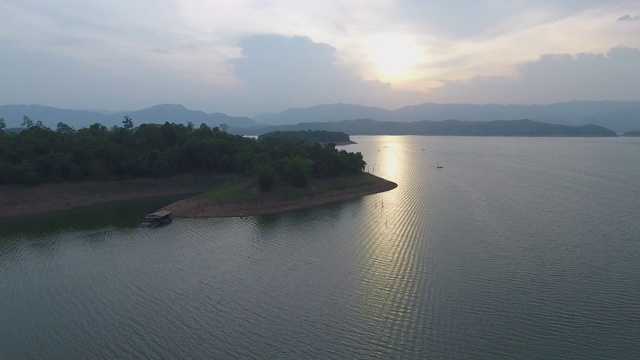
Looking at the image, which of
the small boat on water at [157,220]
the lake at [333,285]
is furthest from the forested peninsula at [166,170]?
the lake at [333,285]

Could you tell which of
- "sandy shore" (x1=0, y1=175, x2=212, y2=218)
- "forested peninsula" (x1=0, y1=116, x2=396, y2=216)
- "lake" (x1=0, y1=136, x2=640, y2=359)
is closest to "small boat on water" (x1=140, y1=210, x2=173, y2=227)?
"lake" (x1=0, y1=136, x2=640, y2=359)

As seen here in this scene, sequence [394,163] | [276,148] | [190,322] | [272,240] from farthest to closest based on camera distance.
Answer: [394,163]
[276,148]
[272,240]
[190,322]

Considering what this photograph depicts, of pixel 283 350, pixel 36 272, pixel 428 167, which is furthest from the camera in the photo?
pixel 428 167

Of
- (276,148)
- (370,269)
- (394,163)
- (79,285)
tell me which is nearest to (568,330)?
(370,269)

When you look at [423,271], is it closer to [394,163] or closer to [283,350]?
[283,350]

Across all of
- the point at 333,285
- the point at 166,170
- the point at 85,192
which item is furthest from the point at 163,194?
the point at 333,285

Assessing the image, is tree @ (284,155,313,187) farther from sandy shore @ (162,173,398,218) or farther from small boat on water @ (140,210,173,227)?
small boat on water @ (140,210,173,227)

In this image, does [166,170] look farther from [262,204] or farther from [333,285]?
[333,285]
